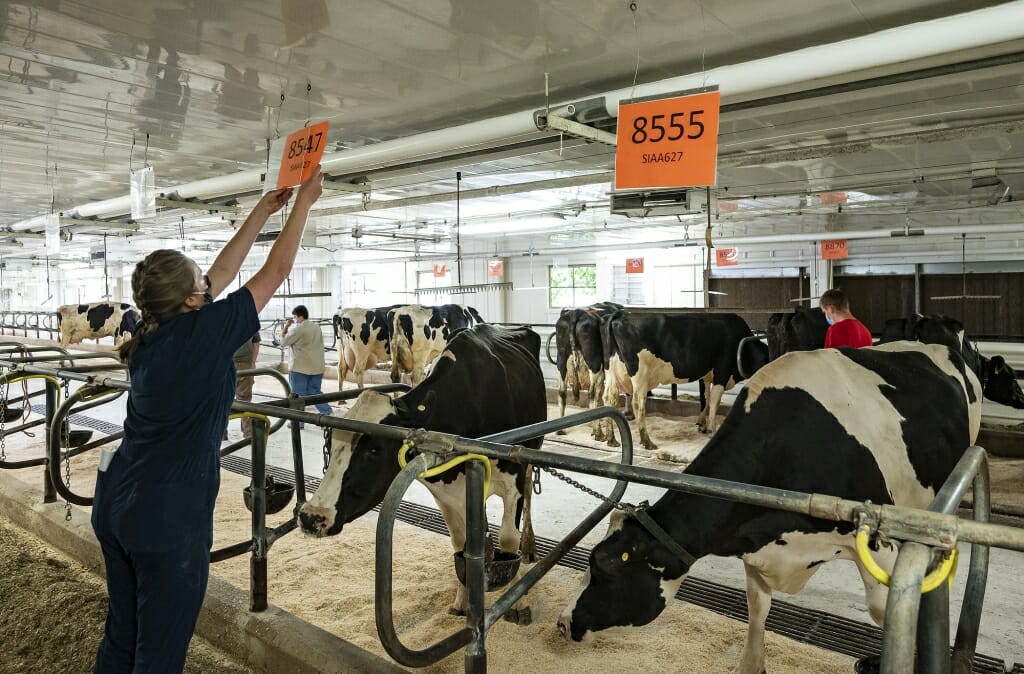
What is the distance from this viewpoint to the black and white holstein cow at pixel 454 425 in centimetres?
307

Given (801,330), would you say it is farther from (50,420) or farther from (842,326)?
(50,420)

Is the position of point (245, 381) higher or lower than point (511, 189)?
lower

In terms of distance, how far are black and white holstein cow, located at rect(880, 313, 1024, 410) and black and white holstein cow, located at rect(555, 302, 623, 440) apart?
3.39 m

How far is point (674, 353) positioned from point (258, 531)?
6.32 metres

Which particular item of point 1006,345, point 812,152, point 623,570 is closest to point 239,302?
point 623,570

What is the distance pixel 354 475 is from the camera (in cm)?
310

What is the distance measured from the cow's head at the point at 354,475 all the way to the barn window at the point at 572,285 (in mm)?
17026

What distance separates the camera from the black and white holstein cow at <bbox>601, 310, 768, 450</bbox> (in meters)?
8.48

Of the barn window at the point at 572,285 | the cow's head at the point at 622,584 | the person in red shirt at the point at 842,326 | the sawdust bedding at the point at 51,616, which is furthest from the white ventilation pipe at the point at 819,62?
the barn window at the point at 572,285

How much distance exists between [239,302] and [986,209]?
1347cm

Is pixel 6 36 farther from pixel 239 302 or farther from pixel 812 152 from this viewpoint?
pixel 812 152

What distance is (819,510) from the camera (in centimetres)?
144

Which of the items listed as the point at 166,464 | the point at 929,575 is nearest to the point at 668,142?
the point at 929,575

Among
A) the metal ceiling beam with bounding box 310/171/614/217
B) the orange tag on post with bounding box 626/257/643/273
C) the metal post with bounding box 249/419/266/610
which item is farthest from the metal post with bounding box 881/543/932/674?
the orange tag on post with bounding box 626/257/643/273
